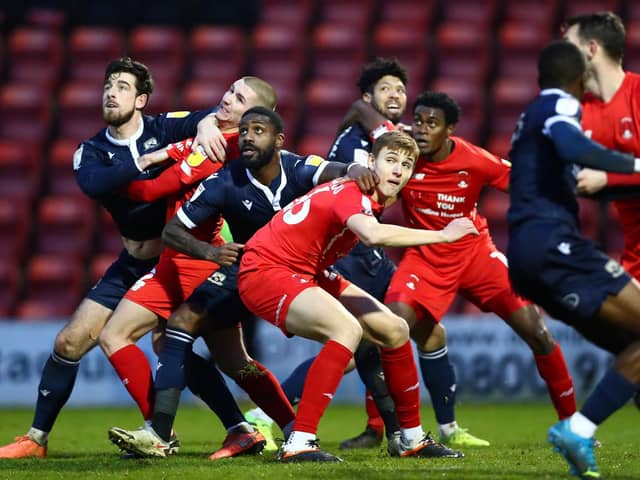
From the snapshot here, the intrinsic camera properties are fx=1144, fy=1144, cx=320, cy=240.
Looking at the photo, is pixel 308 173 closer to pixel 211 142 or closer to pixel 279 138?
pixel 279 138

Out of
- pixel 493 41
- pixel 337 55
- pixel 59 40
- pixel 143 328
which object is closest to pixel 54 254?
pixel 59 40

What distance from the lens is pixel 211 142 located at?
6621 mm

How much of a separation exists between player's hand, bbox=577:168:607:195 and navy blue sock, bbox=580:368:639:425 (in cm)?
92

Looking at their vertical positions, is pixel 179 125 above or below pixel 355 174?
above

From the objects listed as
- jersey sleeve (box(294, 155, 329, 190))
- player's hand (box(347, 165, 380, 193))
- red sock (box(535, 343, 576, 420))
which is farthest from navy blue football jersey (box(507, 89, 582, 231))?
red sock (box(535, 343, 576, 420))

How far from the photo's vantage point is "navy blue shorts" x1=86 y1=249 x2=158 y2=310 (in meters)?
7.08

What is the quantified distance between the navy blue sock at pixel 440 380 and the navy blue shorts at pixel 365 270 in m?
0.53

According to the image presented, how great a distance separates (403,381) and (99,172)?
2.16m

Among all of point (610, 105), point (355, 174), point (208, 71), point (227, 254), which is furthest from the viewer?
point (208, 71)

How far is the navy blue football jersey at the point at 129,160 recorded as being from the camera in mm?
6805

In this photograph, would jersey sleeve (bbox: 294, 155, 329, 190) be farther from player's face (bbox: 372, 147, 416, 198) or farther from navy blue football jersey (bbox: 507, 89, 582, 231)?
navy blue football jersey (bbox: 507, 89, 582, 231)

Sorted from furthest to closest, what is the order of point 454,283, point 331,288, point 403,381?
1. point 454,283
2. point 331,288
3. point 403,381

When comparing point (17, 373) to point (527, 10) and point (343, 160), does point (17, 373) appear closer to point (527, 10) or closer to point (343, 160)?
point (343, 160)

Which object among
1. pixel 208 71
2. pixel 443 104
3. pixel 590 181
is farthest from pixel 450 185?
pixel 208 71
